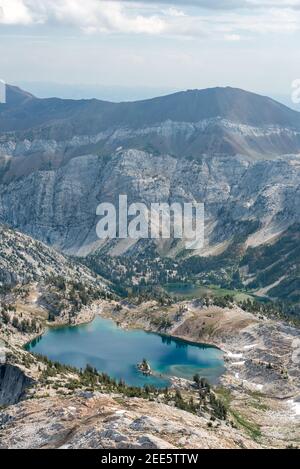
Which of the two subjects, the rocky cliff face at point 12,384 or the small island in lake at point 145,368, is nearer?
the rocky cliff face at point 12,384

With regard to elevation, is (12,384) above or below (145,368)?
above

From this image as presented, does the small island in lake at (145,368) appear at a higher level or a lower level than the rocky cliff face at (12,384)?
lower

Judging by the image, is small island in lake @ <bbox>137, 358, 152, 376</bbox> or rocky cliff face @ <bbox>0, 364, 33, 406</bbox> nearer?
rocky cliff face @ <bbox>0, 364, 33, 406</bbox>

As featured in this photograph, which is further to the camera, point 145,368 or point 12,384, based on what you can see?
point 145,368

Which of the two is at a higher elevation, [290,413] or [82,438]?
[82,438]

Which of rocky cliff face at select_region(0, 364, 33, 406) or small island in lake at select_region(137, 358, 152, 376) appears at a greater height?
rocky cliff face at select_region(0, 364, 33, 406)
